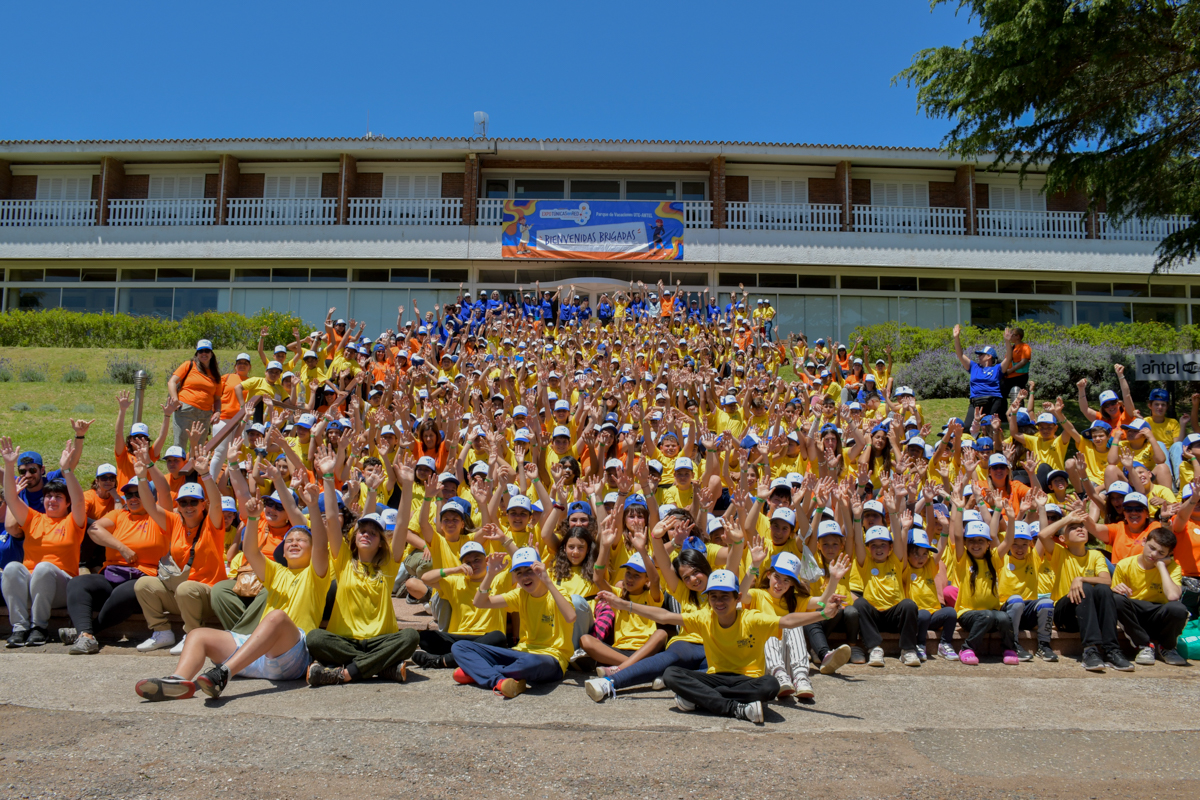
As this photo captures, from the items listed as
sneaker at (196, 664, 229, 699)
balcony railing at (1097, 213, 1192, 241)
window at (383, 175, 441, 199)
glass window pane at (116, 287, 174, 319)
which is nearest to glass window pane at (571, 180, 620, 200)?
window at (383, 175, 441, 199)

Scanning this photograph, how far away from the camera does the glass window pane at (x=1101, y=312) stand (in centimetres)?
2511

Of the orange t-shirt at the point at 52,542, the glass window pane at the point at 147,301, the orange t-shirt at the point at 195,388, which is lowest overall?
the orange t-shirt at the point at 52,542

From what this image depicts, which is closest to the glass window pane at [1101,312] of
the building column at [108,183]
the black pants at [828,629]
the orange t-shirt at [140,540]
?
the black pants at [828,629]

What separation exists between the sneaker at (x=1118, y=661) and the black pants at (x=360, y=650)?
5.34 meters

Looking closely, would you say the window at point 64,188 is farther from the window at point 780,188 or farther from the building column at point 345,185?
the window at point 780,188

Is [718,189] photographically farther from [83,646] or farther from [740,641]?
[83,646]

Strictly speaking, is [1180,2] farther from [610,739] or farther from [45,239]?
[45,239]

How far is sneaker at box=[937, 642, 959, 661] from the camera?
21.8ft

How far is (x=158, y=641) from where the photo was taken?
6.41m

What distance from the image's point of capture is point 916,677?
613 centimetres

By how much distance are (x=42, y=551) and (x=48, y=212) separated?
23479 millimetres

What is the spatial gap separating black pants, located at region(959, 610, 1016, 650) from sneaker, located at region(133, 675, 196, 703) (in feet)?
18.8

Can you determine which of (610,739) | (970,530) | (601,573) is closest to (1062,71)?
(970,530)

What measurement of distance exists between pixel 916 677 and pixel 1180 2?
37.7ft
